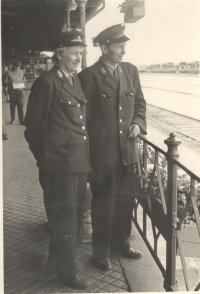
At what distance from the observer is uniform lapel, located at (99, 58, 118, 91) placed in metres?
2.74

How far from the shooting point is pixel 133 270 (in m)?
2.80

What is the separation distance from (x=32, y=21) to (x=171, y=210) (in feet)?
19.8

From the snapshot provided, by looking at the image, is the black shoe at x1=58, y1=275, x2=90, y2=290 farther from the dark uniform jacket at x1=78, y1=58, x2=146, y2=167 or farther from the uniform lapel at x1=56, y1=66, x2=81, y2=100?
the uniform lapel at x1=56, y1=66, x2=81, y2=100

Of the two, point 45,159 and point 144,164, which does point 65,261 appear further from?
point 144,164

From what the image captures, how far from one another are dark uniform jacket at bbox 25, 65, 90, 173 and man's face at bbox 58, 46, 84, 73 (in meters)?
0.06

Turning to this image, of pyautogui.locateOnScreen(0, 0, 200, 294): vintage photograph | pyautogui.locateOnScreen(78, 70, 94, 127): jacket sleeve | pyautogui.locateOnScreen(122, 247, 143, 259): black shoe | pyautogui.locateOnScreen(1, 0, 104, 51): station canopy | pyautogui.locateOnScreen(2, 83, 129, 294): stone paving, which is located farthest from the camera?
pyautogui.locateOnScreen(1, 0, 104, 51): station canopy

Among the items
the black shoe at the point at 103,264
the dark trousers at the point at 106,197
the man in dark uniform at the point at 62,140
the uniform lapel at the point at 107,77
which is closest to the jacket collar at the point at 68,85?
the man in dark uniform at the point at 62,140

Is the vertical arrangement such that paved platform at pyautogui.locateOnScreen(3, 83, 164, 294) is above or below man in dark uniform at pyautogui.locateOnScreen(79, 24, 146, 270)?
below

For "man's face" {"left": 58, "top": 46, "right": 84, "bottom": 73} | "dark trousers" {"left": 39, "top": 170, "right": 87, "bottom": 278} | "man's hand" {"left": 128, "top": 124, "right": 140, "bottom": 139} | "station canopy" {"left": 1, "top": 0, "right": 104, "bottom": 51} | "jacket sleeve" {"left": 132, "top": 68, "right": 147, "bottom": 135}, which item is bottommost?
"dark trousers" {"left": 39, "top": 170, "right": 87, "bottom": 278}

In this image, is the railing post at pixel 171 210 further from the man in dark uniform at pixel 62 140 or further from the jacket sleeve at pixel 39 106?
the jacket sleeve at pixel 39 106

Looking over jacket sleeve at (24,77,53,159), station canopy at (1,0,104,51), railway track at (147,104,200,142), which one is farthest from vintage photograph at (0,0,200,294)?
railway track at (147,104,200,142)

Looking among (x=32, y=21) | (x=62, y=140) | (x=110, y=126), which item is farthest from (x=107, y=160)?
(x=32, y=21)

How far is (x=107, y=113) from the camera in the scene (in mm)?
2744

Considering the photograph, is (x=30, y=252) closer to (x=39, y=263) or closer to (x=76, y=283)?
(x=39, y=263)
